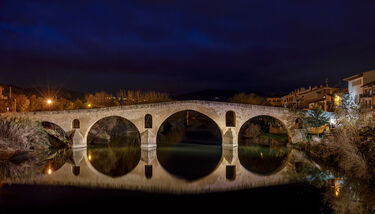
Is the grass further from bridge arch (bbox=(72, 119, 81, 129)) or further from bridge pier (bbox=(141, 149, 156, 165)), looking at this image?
bridge pier (bbox=(141, 149, 156, 165))

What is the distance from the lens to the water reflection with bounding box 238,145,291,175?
729 inches

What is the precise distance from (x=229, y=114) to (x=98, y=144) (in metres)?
18.0

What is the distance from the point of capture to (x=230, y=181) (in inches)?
620

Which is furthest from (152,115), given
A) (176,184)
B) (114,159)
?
(176,184)

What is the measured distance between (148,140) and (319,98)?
28597 millimetres

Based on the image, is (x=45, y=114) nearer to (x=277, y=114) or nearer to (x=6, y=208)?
(x=6, y=208)

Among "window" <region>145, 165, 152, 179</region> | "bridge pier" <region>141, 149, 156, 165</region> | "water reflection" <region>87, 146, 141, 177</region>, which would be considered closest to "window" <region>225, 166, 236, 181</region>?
"window" <region>145, 165, 152, 179</region>

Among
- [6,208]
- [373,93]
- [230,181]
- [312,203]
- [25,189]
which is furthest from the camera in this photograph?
[373,93]

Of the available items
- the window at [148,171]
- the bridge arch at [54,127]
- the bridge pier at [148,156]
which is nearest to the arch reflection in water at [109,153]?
the bridge pier at [148,156]

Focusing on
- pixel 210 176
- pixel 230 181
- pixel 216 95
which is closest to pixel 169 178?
pixel 210 176

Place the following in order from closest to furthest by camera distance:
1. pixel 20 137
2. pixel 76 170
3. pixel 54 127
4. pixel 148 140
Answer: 1. pixel 76 170
2. pixel 20 137
3. pixel 148 140
4. pixel 54 127

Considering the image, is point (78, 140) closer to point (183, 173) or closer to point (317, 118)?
point (183, 173)

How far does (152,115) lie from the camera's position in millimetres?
26750

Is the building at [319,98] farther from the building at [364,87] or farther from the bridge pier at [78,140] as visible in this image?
the bridge pier at [78,140]
